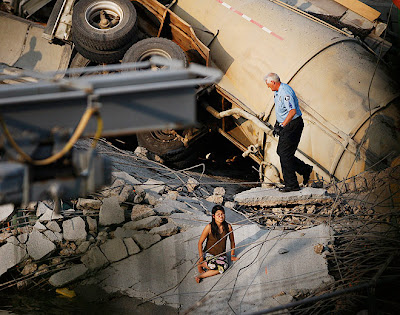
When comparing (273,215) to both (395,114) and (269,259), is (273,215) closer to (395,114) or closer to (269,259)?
(269,259)

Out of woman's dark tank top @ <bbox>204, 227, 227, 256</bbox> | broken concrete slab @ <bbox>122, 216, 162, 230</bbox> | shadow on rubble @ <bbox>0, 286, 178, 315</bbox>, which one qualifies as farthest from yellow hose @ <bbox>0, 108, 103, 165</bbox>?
broken concrete slab @ <bbox>122, 216, 162, 230</bbox>

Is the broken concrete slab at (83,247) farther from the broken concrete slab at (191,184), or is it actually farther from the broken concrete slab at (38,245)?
the broken concrete slab at (191,184)

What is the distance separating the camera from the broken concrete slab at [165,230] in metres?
6.78

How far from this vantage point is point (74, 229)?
6.89m

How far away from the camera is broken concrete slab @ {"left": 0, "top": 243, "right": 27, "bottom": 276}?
6613 mm

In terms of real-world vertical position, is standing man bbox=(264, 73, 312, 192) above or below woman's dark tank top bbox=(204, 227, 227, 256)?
above

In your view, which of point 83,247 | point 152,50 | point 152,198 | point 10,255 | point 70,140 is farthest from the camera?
point 152,50

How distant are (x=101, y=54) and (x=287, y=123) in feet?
12.1

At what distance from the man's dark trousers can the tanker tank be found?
89 centimetres

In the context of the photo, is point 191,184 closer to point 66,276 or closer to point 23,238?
point 66,276

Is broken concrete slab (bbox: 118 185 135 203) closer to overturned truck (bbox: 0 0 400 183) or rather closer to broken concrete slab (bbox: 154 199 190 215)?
broken concrete slab (bbox: 154 199 190 215)

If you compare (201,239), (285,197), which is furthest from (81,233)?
(285,197)

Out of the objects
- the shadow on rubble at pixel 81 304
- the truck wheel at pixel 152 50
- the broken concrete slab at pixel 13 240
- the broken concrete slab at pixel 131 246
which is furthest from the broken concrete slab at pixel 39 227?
the truck wheel at pixel 152 50

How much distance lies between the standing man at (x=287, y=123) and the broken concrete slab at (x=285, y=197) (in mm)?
135
